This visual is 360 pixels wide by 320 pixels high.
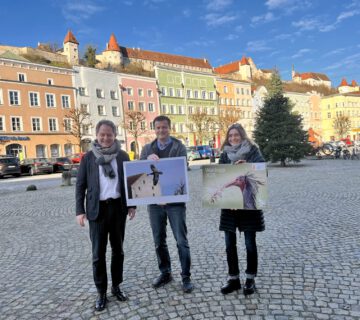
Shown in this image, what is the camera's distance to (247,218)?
161 inches

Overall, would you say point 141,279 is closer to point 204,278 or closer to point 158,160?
point 204,278

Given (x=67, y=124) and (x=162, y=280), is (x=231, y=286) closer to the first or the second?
(x=162, y=280)

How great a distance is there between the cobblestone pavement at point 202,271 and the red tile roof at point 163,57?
89.0 meters

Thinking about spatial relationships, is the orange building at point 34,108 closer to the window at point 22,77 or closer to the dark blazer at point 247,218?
the window at point 22,77

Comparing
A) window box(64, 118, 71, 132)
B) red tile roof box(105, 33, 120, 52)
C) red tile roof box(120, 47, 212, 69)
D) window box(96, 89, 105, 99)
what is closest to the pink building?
window box(96, 89, 105, 99)

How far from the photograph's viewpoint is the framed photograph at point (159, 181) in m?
4.12

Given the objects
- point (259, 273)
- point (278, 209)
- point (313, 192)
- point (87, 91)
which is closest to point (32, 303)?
point (259, 273)

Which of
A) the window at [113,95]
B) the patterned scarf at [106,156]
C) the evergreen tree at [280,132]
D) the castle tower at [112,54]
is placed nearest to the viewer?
the patterned scarf at [106,156]

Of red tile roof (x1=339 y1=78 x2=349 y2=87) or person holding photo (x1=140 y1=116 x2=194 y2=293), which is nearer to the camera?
person holding photo (x1=140 y1=116 x2=194 y2=293)

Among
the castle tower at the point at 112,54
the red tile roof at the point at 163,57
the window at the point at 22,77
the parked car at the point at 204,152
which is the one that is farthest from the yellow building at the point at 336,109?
the window at the point at 22,77

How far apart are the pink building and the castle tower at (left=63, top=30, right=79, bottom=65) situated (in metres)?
21.2

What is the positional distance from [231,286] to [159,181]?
4.84ft

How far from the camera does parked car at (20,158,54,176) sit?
30.7 m

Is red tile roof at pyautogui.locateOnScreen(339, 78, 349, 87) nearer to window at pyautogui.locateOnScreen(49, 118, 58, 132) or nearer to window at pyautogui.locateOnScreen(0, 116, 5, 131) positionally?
window at pyautogui.locateOnScreen(49, 118, 58, 132)
